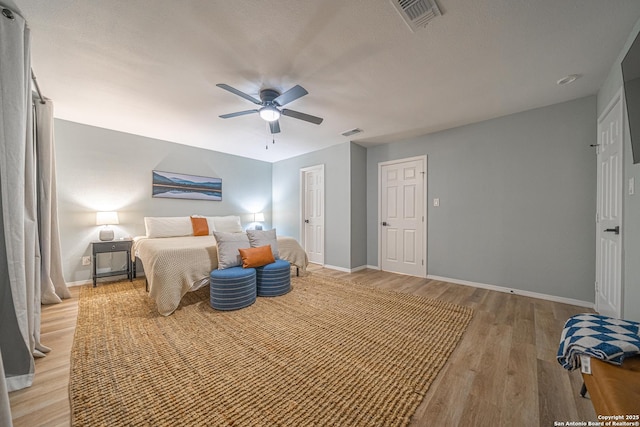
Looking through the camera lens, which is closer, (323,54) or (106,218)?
(323,54)

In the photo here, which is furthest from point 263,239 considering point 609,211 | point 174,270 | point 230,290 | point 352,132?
point 609,211

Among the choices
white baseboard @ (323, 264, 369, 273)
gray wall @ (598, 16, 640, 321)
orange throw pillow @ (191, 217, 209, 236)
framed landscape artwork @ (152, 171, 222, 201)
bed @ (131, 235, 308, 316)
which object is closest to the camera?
gray wall @ (598, 16, 640, 321)

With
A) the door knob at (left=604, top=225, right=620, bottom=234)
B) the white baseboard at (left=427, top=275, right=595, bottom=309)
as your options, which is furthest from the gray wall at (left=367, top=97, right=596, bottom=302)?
the door knob at (left=604, top=225, right=620, bottom=234)

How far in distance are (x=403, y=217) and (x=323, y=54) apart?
10.1 feet

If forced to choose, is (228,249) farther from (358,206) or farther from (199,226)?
(358,206)

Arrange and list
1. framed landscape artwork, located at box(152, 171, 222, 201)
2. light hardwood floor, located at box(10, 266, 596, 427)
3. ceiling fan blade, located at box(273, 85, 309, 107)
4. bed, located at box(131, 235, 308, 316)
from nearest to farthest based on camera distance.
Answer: light hardwood floor, located at box(10, 266, 596, 427), ceiling fan blade, located at box(273, 85, 309, 107), bed, located at box(131, 235, 308, 316), framed landscape artwork, located at box(152, 171, 222, 201)

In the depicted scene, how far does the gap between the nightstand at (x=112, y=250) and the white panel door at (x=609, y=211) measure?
227 inches

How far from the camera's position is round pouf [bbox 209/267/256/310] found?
2576 millimetres

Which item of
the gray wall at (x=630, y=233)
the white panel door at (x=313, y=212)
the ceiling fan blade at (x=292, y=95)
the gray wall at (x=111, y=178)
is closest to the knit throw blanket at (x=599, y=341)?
the gray wall at (x=630, y=233)

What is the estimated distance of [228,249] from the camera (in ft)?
9.61

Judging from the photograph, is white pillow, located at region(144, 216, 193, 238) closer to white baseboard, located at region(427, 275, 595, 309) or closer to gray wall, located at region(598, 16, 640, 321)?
Result: white baseboard, located at region(427, 275, 595, 309)

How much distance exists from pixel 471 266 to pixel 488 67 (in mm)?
2656

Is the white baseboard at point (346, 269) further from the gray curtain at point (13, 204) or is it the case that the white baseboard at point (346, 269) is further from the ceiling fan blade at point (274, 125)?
the gray curtain at point (13, 204)

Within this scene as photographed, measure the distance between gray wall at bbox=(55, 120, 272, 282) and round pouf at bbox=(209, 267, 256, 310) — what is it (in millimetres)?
2468
